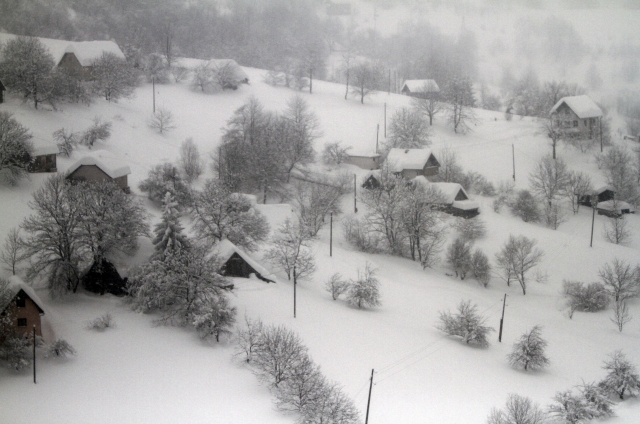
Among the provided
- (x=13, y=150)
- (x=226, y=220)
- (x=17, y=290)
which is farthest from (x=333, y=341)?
(x=13, y=150)

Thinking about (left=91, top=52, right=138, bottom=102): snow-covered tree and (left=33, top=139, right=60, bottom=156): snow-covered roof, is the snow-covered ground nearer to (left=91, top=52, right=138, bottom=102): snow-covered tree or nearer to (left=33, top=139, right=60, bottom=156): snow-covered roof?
(left=33, top=139, right=60, bottom=156): snow-covered roof

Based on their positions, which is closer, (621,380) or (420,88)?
(621,380)

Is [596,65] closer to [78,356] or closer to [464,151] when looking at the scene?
[464,151]

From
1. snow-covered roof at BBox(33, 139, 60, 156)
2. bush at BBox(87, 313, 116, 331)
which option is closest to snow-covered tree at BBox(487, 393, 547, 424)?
bush at BBox(87, 313, 116, 331)

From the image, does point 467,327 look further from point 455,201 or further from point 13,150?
point 13,150

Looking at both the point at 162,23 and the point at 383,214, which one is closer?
the point at 383,214

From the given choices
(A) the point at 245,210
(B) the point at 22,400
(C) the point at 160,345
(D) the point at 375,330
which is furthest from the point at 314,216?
(B) the point at 22,400
